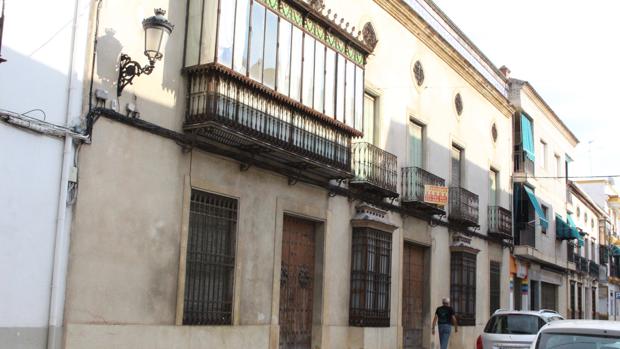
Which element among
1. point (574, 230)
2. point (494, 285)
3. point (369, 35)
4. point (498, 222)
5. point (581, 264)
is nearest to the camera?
point (369, 35)

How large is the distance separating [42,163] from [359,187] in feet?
24.4

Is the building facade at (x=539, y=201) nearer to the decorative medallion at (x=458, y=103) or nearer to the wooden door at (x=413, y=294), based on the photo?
the decorative medallion at (x=458, y=103)

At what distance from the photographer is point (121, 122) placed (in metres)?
9.23

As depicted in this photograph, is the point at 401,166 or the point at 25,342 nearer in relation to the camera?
the point at 25,342

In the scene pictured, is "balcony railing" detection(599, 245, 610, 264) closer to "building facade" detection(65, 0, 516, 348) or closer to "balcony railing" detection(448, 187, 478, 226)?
"balcony railing" detection(448, 187, 478, 226)

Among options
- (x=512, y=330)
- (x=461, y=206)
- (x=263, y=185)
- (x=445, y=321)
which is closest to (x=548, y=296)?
(x=461, y=206)

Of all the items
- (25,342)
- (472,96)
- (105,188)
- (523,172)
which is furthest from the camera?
(523,172)

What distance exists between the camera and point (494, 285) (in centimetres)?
2225

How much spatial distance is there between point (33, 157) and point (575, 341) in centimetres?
615

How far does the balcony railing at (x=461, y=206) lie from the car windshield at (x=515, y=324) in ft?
17.1

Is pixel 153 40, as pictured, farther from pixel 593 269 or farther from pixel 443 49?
pixel 593 269

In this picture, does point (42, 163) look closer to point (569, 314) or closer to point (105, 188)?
point (105, 188)

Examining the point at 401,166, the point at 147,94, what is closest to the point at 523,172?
the point at 401,166

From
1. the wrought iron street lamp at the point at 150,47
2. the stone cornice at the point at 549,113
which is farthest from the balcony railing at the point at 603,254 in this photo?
the wrought iron street lamp at the point at 150,47
